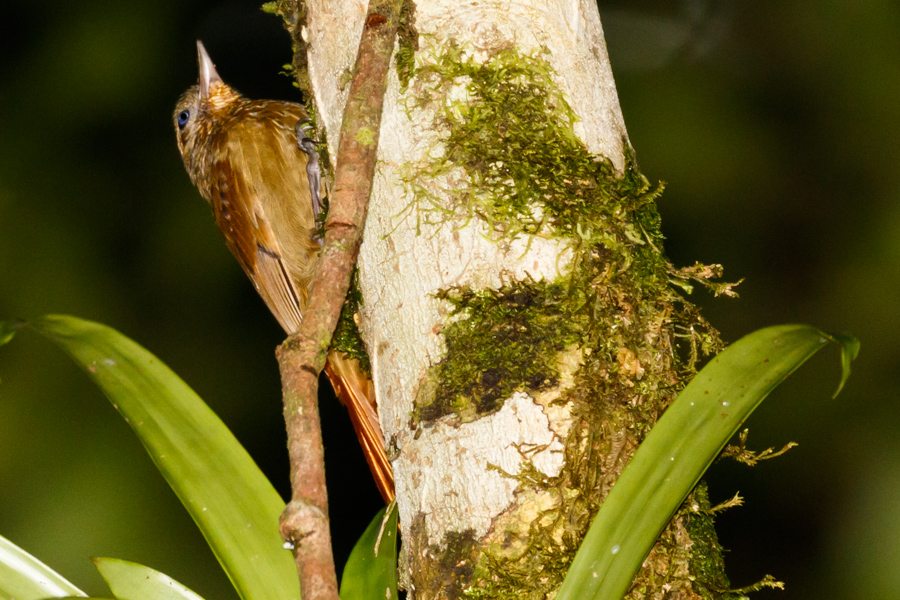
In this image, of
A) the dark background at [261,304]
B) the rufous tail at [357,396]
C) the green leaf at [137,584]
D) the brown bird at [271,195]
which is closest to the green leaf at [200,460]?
the green leaf at [137,584]

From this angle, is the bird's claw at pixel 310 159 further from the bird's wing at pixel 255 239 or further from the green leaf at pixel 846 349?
the green leaf at pixel 846 349

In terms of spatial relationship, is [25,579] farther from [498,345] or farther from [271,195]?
[271,195]

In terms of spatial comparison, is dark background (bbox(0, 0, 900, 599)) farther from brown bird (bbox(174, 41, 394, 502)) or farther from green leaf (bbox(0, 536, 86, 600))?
green leaf (bbox(0, 536, 86, 600))

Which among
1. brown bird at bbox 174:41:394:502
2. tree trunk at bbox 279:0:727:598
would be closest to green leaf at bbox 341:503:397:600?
tree trunk at bbox 279:0:727:598

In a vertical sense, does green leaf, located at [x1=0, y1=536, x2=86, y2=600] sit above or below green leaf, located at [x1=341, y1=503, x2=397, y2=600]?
above

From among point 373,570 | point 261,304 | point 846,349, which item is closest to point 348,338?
point 373,570

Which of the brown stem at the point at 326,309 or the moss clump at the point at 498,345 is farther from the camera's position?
the moss clump at the point at 498,345

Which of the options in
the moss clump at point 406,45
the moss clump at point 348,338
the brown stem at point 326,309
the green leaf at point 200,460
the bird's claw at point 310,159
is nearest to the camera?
the brown stem at point 326,309
